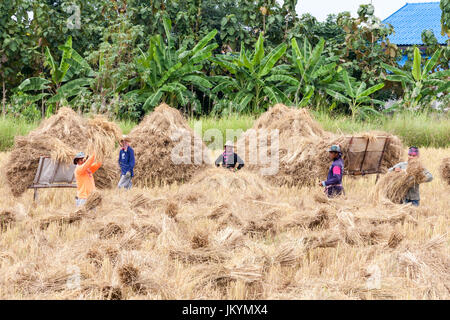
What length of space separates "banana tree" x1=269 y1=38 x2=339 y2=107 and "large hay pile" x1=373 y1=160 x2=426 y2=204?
33.8ft

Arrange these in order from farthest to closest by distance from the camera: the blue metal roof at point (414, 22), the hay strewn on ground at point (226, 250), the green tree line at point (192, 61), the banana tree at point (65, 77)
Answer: the blue metal roof at point (414, 22)
the green tree line at point (192, 61)
the banana tree at point (65, 77)
the hay strewn on ground at point (226, 250)

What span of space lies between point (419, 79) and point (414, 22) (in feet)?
44.7

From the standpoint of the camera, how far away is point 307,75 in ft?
62.8

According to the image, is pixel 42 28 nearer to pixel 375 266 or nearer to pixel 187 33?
pixel 187 33

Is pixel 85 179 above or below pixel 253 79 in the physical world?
below

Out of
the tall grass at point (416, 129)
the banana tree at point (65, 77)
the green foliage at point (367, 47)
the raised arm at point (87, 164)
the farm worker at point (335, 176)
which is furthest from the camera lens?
the green foliage at point (367, 47)

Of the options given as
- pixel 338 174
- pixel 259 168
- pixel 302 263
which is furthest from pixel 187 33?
pixel 302 263

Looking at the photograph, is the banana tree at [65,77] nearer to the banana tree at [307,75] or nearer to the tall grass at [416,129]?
the banana tree at [307,75]

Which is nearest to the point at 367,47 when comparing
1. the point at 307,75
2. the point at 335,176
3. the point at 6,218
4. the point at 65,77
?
the point at 307,75

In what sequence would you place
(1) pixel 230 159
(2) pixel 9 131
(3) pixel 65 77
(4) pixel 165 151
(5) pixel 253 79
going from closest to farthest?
(1) pixel 230 159 < (4) pixel 165 151 < (2) pixel 9 131 < (3) pixel 65 77 < (5) pixel 253 79

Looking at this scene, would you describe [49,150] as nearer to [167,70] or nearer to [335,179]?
[335,179]

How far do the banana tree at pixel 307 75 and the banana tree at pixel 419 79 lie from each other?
85.8 inches

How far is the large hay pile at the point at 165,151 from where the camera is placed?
10.0 metres

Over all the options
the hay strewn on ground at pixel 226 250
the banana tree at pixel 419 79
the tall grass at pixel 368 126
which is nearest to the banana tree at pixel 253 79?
the tall grass at pixel 368 126
